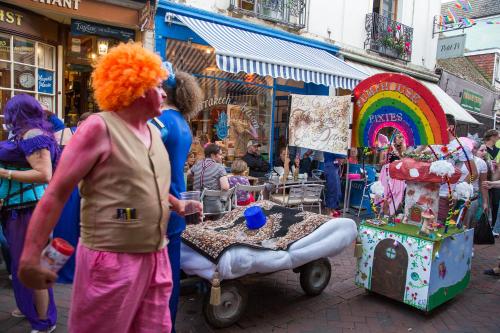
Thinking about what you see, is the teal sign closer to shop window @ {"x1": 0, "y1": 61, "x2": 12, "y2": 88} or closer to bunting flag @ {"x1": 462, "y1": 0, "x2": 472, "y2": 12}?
shop window @ {"x1": 0, "y1": 61, "x2": 12, "y2": 88}

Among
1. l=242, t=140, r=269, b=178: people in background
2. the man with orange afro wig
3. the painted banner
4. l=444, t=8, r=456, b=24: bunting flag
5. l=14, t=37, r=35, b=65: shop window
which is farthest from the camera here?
l=444, t=8, r=456, b=24: bunting flag

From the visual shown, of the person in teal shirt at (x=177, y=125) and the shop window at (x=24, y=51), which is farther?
the shop window at (x=24, y=51)

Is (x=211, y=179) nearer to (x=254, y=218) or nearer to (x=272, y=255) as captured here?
(x=254, y=218)

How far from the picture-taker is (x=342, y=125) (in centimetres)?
594

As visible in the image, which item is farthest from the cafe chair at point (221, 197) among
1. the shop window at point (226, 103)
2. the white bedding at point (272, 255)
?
the shop window at point (226, 103)

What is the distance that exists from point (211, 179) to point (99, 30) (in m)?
3.24

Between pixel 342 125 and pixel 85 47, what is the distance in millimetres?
4733

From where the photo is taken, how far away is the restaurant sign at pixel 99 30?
6.15m

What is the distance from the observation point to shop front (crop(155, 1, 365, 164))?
280 inches

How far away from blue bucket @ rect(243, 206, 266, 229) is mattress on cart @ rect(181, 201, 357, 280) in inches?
2.3

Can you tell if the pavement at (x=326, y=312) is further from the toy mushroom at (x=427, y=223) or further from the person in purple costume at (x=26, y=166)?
the toy mushroom at (x=427, y=223)

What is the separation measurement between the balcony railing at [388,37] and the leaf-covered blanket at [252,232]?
841cm

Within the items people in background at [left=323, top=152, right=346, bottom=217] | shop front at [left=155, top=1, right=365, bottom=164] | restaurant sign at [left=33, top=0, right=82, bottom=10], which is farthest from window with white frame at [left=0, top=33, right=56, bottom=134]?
people in background at [left=323, top=152, right=346, bottom=217]

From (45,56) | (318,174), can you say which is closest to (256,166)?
(318,174)
